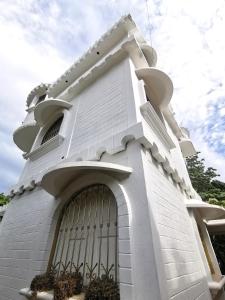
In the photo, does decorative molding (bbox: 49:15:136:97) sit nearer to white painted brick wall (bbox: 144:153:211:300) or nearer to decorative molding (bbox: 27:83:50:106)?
decorative molding (bbox: 27:83:50:106)

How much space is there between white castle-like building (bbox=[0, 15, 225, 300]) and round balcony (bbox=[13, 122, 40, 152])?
1.98 metres

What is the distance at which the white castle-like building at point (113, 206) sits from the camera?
227cm

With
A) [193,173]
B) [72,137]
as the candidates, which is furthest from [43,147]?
[193,173]

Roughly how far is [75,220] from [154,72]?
15.1ft

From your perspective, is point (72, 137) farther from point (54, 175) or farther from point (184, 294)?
point (184, 294)

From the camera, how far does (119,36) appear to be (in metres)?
6.75

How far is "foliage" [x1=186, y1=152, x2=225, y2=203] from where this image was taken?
44.7ft

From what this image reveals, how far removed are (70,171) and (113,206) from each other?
3.33 feet

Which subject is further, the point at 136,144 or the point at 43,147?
the point at 43,147

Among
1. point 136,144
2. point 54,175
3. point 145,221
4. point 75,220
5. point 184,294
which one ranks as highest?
point 136,144

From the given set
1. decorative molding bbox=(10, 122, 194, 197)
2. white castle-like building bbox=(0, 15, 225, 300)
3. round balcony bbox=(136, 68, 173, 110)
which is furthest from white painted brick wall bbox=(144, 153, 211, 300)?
round balcony bbox=(136, 68, 173, 110)

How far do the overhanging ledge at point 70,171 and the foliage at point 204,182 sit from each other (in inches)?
505

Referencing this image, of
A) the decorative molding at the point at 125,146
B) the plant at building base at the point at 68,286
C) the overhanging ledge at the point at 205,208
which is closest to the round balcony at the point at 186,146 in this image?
the overhanging ledge at the point at 205,208

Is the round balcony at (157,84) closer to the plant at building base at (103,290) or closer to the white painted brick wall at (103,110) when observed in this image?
the white painted brick wall at (103,110)
